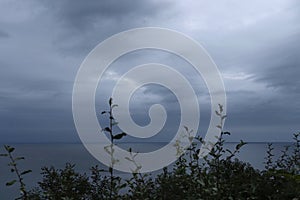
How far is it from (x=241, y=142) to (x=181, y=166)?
1068mm

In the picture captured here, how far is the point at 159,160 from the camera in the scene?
18.0 ft

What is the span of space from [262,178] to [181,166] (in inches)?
47.3

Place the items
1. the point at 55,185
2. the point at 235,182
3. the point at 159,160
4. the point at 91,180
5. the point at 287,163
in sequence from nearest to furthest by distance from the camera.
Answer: the point at 235,182, the point at 159,160, the point at 55,185, the point at 287,163, the point at 91,180

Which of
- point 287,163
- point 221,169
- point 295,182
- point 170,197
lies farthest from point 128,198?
point 287,163

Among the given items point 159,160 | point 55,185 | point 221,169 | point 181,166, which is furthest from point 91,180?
point 221,169

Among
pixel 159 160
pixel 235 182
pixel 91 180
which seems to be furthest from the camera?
pixel 91 180

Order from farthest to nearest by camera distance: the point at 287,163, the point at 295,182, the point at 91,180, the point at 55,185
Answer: the point at 91,180 < the point at 287,163 < the point at 55,185 < the point at 295,182

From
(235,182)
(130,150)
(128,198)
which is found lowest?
(128,198)

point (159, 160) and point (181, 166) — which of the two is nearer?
point (181, 166)

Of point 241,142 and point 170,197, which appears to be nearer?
point 241,142

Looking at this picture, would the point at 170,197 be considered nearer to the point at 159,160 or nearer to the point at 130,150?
the point at 159,160

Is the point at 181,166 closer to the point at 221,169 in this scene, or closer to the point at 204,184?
the point at 221,169

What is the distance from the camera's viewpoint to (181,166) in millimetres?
5051

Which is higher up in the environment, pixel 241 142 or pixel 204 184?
pixel 241 142
